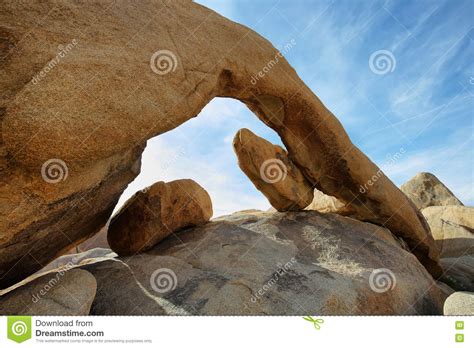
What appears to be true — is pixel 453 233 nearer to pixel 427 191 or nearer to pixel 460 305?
pixel 427 191

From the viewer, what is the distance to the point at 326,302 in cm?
502

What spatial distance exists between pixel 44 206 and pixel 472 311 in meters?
5.76

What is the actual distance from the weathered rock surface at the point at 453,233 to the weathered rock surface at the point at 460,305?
4684 mm

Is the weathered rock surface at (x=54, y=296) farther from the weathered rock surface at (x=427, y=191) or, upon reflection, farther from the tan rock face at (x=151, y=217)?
the weathered rock surface at (x=427, y=191)

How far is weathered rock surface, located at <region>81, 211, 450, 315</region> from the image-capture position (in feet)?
16.1

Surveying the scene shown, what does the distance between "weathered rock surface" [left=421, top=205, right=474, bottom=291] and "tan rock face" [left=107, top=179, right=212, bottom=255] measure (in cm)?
713

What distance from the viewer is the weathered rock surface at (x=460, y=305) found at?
504 cm

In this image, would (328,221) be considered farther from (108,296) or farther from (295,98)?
(108,296)

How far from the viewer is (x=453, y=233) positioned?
11.8 meters

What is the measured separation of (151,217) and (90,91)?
11.1 ft
